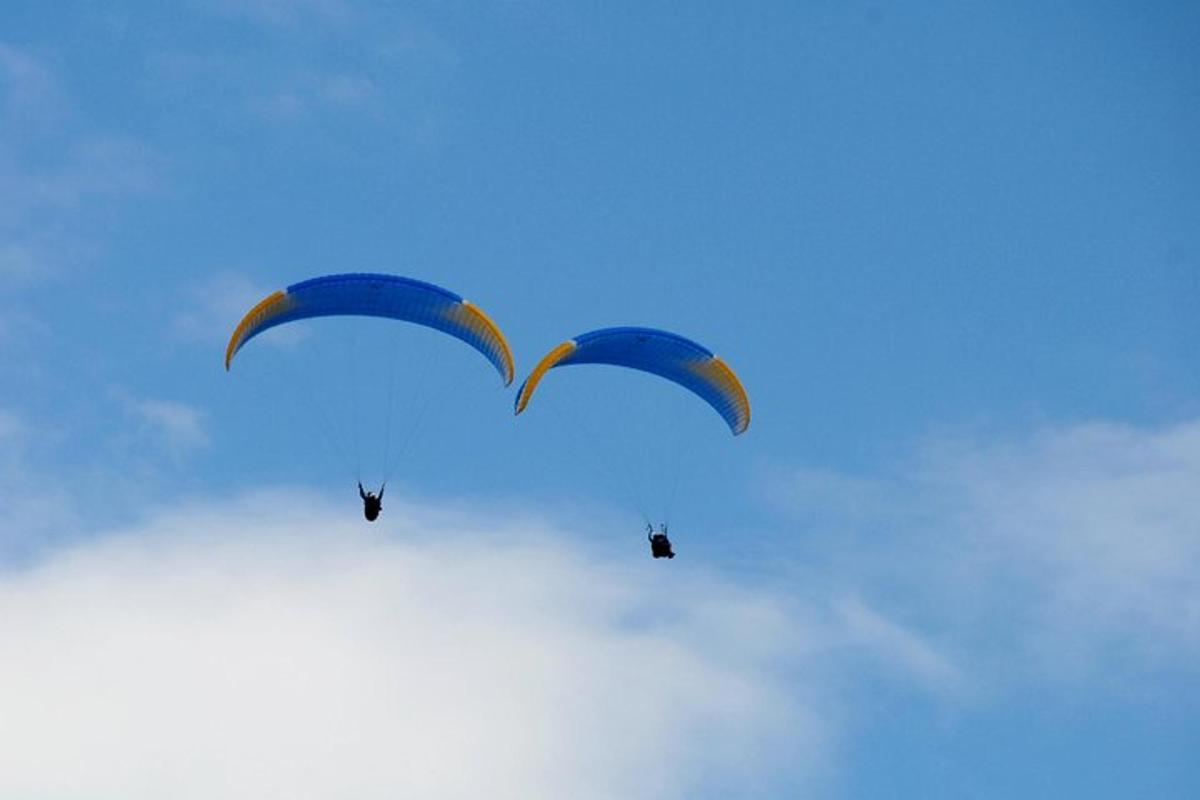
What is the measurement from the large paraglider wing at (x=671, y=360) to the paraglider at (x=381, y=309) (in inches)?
73.5

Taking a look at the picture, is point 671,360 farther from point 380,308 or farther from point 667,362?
point 380,308

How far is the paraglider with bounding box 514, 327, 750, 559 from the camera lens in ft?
152

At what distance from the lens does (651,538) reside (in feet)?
154

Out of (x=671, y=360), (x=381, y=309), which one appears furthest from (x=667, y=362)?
(x=381, y=309)

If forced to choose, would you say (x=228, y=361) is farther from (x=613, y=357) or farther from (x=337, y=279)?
(x=613, y=357)

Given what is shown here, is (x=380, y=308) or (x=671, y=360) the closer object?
(x=380, y=308)

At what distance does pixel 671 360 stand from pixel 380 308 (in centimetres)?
797

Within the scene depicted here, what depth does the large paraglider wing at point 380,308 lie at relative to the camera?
43.8 metres

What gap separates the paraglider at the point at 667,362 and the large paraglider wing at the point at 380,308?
199 centimetres

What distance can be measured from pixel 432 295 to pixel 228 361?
5.11m

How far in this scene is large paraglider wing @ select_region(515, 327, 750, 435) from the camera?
4638 cm

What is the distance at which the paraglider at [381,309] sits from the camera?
144ft

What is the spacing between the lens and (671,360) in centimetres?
4772

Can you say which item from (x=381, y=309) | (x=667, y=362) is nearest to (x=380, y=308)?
(x=381, y=309)
